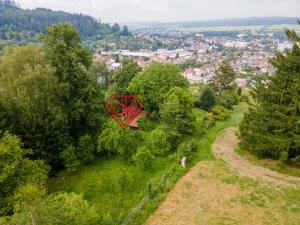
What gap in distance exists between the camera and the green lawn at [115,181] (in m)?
15.6

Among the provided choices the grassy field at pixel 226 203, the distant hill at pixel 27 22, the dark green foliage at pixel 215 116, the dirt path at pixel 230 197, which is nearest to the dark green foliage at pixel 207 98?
the dark green foliage at pixel 215 116

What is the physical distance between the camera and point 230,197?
14.1 m

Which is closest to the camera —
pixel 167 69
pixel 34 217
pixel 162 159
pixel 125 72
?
pixel 34 217

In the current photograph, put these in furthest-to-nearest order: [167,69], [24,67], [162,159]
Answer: [167,69]
[162,159]
[24,67]

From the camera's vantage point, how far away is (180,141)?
21188mm

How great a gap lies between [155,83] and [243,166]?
493 inches

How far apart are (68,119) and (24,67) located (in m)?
4.86

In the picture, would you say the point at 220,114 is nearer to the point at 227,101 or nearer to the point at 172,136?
the point at 227,101

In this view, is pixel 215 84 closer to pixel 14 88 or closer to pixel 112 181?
pixel 112 181

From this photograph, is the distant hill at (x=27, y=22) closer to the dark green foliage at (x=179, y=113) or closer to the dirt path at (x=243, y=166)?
the dark green foliage at (x=179, y=113)

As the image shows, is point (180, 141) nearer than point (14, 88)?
No

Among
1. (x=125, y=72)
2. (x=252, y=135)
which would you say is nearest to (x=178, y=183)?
(x=252, y=135)

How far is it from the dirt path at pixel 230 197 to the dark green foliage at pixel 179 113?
3996mm

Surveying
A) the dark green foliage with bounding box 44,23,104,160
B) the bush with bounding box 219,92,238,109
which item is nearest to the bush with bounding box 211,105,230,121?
the bush with bounding box 219,92,238,109
